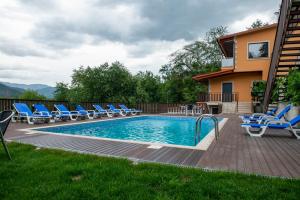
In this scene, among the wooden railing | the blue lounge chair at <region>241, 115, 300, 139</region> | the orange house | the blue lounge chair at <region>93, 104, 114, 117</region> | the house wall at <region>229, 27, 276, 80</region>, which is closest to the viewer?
the blue lounge chair at <region>241, 115, 300, 139</region>

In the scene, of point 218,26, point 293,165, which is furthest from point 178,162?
point 218,26

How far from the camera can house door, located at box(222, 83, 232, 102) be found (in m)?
19.4

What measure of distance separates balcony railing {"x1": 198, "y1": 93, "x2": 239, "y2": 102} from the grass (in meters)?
17.3

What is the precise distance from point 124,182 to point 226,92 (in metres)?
19.3

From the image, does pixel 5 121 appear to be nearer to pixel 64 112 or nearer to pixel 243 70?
pixel 64 112

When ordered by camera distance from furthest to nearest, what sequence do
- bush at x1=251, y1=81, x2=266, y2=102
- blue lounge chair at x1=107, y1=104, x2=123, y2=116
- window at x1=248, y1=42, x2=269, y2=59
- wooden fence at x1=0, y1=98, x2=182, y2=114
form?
window at x1=248, y1=42, x2=269, y2=59, bush at x1=251, y1=81, x2=266, y2=102, blue lounge chair at x1=107, y1=104, x2=123, y2=116, wooden fence at x1=0, y1=98, x2=182, y2=114

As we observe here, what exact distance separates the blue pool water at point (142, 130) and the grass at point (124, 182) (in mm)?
4209

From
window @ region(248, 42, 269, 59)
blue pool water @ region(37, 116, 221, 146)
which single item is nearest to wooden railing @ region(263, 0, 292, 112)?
blue pool water @ region(37, 116, 221, 146)

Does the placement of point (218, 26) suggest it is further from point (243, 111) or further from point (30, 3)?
point (30, 3)

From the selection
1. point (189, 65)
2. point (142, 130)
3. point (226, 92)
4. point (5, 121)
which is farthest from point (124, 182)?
point (189, 65)

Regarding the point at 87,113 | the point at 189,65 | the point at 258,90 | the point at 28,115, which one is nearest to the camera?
the point at 28,115

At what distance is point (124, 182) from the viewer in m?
2.88

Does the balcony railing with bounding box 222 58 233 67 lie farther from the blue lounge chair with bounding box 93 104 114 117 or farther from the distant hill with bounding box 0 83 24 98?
the distant hill with bounding box 0 83 24 98

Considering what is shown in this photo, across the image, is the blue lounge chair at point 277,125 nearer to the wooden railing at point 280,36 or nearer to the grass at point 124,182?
the wooden railing at point 280,36
